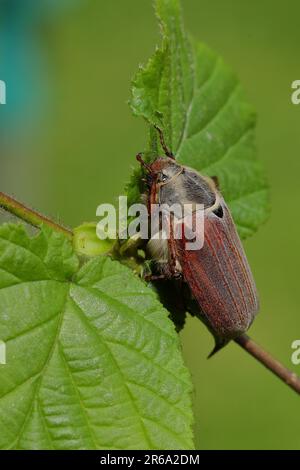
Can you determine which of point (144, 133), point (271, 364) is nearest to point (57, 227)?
point (271, 364)

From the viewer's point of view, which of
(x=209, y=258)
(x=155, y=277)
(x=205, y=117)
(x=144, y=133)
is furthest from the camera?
(x=144, y=133)

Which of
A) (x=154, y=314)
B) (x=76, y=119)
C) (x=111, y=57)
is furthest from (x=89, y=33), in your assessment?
(x=154, y=314)

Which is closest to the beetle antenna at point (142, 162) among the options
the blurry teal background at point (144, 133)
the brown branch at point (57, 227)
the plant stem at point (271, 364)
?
the brown branch at point (57, 227)

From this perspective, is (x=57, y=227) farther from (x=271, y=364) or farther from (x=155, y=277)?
(x=271, y=364)

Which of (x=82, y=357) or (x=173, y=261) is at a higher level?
(x=173, y=261)

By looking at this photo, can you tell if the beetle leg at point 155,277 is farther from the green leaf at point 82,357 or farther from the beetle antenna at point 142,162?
the beetle antenna at point 142,162

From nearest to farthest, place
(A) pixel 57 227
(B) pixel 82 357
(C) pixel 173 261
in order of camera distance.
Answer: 1. (B) pixel 82 357
2. (A) pixel 57 227
3. (C) pixel 173 261
